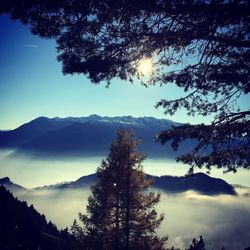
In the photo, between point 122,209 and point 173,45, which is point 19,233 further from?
point 173,45

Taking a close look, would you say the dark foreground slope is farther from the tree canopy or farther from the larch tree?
the tree canopy

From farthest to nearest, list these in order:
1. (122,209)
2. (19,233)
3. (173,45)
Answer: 1. (19,233)
2. (122,209)
3. (173,45)

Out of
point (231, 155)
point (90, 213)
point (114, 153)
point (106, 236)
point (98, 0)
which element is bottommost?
point (106, 236)

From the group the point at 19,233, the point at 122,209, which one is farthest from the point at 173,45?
the point at 19,233

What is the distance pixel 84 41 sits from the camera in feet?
37.9

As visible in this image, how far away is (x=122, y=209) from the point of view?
751 inches

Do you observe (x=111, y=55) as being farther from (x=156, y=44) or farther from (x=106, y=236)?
(x=106, y=236)

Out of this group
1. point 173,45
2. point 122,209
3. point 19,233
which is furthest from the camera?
point 19,233

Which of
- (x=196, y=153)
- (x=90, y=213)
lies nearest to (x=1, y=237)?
(x=90, y=213)

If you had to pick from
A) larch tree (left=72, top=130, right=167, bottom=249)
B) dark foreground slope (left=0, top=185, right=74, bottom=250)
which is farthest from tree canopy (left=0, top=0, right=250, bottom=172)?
dark foreground slope (left=0, top=185, right=74, bottom=250)

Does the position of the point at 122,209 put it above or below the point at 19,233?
below

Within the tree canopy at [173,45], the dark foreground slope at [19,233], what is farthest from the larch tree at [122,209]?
the dark foreground slope at [19,233]

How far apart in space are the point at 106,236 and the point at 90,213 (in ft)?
5.69

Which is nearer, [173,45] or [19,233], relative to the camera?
[173,45]
